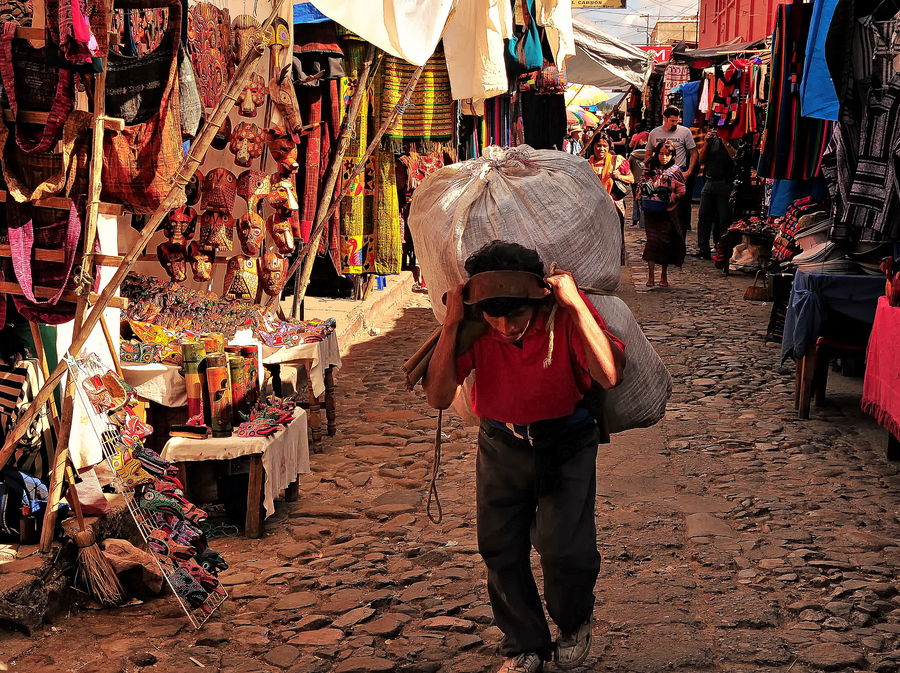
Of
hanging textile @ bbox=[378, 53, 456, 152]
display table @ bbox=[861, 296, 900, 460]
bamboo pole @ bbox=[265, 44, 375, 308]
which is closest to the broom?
bamboo pole @ bbox=[265, 44, 375, 308]

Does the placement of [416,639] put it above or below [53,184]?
below

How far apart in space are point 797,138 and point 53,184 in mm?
6043

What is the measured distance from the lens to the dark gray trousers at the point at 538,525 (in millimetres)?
Answer: 3283

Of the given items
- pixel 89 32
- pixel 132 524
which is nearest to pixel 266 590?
pixel 132 524

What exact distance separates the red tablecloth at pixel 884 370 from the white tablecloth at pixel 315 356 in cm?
340

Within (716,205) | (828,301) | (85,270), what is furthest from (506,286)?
(716,205)

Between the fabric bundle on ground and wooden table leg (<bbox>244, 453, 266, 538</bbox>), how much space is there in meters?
1.68

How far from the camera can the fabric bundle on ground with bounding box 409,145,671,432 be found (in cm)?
334

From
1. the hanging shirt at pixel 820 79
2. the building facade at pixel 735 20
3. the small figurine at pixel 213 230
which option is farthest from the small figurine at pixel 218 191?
the building facade at pixel 735 20

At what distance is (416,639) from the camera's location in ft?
→ 12.6

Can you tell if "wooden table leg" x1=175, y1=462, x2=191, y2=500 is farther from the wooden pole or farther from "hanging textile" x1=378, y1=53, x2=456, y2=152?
"hanging textile" x1=378, y1=53, x2=456, y2=152

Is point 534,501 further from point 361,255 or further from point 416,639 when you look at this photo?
point 361,255

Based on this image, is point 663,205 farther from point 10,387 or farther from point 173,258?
point 10,387

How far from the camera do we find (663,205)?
11805 millimetres
